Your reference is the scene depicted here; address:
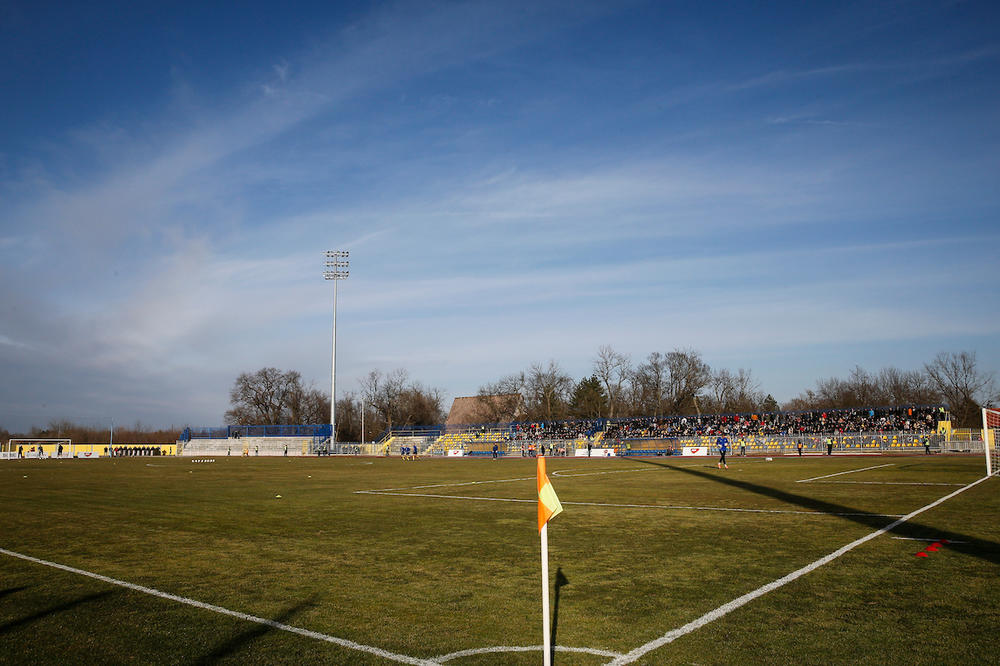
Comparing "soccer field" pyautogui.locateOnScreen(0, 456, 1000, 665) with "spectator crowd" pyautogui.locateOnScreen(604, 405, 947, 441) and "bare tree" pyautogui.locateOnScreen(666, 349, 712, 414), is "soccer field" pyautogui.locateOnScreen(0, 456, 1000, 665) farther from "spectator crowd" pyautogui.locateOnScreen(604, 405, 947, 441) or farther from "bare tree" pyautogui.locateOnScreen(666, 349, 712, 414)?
"bare tree" pyautogui.locateOnScreen(666, 349, 712, 414)

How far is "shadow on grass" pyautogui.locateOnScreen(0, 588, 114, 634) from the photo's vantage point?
6.96 m

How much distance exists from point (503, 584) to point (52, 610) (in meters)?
5.31

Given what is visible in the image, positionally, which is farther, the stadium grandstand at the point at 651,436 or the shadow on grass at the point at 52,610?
the stadium grandstand at the point at 651,436

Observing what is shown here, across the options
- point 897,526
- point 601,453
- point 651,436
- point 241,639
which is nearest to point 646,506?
point 897,526

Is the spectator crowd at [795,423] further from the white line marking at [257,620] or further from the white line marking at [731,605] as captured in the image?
the white line marking at [257,620]

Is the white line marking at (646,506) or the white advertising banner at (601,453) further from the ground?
the white line marking at (646,506)

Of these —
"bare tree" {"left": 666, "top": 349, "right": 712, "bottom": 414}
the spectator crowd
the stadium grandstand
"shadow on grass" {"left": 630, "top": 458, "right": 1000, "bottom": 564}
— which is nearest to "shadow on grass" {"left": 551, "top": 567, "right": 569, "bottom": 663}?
"shadow on grass" {"left": 630, "top": 458, "right": 1000, "bottom": 564}

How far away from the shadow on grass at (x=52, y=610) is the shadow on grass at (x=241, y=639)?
2540 millimetres

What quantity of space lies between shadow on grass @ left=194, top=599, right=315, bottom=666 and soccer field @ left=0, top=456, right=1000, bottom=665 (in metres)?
0.03

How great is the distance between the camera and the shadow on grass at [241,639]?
5879 millimetres

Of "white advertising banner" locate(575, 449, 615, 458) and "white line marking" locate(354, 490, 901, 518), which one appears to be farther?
"white advertising banner" locate(575, 449, 615, 458)

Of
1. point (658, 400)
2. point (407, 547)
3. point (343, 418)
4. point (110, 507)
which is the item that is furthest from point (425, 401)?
point (407, 547)

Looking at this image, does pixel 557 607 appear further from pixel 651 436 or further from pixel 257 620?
pixel 651 436

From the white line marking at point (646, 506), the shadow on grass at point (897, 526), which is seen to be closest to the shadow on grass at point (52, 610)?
the shadow on grass at point (897, 526)
